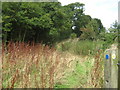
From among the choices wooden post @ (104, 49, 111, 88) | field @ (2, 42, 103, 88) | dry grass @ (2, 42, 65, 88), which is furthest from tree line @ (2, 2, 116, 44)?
wooden post @ (104, 49, 111, 88)

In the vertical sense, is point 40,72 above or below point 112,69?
below

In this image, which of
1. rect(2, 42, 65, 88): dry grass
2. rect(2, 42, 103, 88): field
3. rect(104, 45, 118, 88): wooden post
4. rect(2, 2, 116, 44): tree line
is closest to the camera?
rect(104, 45, 118, 88): wooden post

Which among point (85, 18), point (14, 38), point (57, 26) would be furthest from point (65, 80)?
point (85, 18)

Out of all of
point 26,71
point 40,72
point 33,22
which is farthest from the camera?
point 33,22

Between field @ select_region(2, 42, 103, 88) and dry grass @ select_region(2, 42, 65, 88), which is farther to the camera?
field @ select_region(2, 42, 103, 88)

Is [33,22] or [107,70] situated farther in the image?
[33,22]

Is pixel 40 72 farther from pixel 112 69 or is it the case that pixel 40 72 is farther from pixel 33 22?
pixel 33 22

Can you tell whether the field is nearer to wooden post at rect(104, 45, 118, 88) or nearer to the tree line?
wooden post at rect(104, 45, 118, 88)

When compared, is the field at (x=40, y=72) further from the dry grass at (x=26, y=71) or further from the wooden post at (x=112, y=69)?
the wooden post at (x=112, y=69)

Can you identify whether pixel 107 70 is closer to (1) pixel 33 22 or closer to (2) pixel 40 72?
(2) pixel 40 72

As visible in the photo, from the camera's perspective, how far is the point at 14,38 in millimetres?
8258

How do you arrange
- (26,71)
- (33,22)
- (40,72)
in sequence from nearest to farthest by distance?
1. (26,71)
2. (40,72)
3. (33,22)

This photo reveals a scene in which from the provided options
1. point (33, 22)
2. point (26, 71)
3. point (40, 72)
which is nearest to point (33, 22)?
point (33, 22)

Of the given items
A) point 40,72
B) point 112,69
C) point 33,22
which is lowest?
point 40,72
